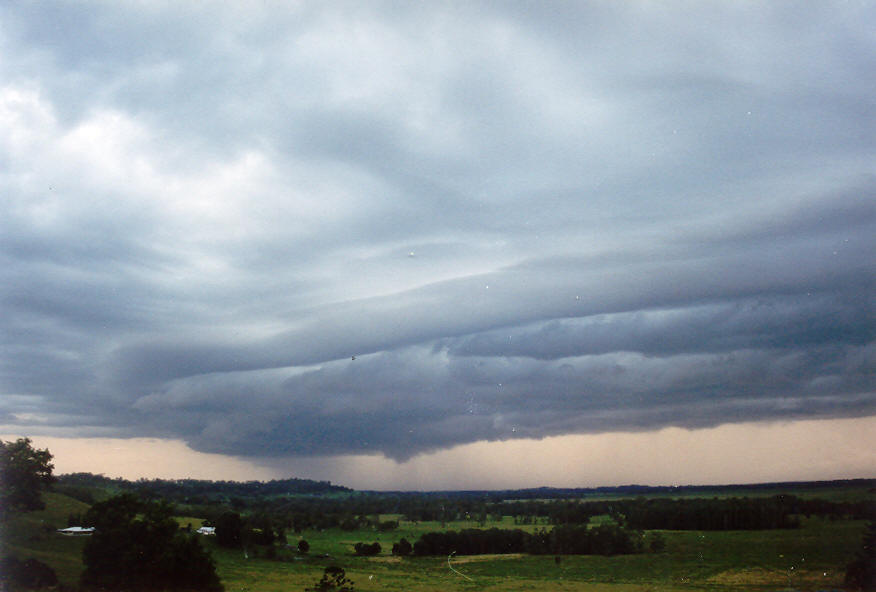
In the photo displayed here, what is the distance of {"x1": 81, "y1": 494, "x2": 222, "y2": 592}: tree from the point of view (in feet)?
184

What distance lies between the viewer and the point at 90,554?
189ft

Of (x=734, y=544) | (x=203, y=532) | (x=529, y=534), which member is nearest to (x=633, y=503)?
(x=529, y=534)

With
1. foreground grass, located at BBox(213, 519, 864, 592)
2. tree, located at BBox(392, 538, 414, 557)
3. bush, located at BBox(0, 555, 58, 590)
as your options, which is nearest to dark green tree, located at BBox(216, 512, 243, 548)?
foreground grass, located at BBox(213, 519, 864, 592)

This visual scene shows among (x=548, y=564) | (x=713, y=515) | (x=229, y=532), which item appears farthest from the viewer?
(x=713, y=515)

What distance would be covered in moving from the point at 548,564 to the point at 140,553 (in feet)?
226

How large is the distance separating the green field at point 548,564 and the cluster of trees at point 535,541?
180 inches

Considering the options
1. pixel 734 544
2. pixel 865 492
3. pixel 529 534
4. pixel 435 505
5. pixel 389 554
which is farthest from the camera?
pixel 435 505

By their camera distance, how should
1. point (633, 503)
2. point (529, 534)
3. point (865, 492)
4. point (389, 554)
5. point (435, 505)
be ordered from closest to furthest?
point (865, 492) → point (389, 554) → point (529, 534) → point (633, 503) → point (435, 505)

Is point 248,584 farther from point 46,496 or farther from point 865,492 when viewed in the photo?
point 865,492

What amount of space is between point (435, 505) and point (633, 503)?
198 feet

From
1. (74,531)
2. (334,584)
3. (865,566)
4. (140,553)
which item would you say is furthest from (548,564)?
(140,553)

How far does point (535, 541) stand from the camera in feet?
404

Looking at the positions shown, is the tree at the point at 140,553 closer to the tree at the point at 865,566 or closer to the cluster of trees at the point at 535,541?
the tree at the point at 865,566

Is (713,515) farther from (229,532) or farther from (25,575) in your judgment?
(25,575)
